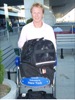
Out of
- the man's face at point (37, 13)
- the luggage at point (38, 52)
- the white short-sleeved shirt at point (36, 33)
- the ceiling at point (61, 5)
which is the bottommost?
the luggage at point (38, 52)

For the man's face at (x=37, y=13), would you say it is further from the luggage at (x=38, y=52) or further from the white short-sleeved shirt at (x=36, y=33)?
the luggage at (x=38, y=52)

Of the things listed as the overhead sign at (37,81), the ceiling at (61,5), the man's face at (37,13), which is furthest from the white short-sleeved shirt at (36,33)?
the ceiling at (61,5)

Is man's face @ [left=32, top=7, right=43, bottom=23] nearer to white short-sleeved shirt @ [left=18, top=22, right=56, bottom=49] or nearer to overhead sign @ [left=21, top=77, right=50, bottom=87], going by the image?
white short-sleeved shirt @ [left=18, top=22, right=56, bottom=49]

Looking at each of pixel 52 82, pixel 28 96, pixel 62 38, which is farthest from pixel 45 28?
pixel 62 38

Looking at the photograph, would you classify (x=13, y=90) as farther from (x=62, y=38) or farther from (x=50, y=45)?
(x=62, y=38)

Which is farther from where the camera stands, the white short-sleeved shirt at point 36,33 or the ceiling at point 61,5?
the ceiling at point 61,5

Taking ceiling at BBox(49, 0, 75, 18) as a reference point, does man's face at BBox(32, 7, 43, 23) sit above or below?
below

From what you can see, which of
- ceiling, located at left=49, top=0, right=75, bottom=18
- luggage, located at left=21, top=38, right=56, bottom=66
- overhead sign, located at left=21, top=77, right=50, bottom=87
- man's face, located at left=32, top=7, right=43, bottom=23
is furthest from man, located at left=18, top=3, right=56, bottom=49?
ceiling, located at left=49, top=0, right=75, bottom=18

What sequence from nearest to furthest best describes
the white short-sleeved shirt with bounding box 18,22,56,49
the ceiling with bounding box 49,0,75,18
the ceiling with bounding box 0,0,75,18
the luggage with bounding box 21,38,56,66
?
the luggage with bounding box 21,38,56,66, the white short-sleeved shirt with bounding box 18,22,56,49, the ceiling with bounding box 0,0,75,18, the ceiling with bounding box 49,0,75,18

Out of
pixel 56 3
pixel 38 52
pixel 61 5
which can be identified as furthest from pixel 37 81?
pixel 61 5

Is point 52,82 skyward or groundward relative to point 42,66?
groundward

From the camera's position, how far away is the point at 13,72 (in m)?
4.94

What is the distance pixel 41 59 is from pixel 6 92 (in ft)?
2.92

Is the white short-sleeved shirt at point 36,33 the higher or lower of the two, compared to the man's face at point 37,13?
lower
